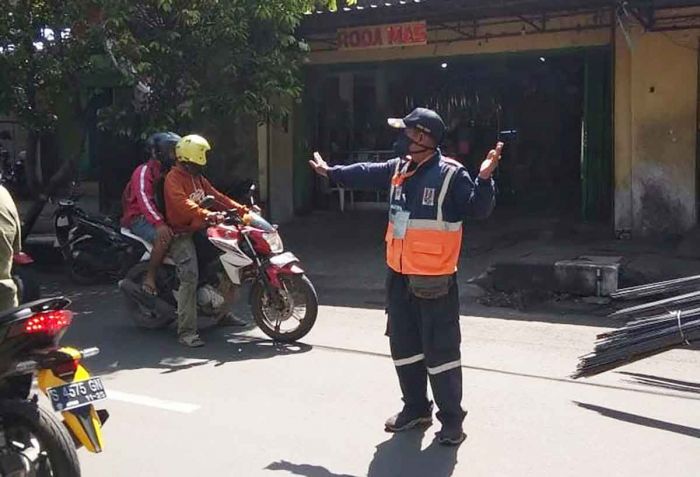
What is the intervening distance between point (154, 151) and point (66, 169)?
3.28 metres

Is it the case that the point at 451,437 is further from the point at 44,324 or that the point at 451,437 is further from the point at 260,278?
the point at 260,278

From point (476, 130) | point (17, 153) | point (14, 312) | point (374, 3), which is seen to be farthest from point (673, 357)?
point (17, 153)

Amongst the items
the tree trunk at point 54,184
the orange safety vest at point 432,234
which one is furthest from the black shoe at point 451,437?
the tree trunk at point 54,184

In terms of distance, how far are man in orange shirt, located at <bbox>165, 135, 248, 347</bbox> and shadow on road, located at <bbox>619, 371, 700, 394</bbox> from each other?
3.47 meters

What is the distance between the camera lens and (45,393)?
3.75 meters

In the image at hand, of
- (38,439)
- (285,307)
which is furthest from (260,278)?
(38,439)

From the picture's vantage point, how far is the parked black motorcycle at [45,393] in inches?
143

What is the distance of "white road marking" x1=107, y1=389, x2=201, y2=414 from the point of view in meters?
5.47

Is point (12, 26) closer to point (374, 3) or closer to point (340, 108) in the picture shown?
point (374, 3)

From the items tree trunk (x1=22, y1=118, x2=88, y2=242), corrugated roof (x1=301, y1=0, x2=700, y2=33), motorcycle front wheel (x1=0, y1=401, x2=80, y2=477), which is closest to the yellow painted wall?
corrugated roof (x1=301, y1=0, x2=700, y2=33)

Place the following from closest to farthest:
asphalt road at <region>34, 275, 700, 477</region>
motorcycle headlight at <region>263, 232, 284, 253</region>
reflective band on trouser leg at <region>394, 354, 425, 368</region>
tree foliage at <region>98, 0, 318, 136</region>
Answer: asphalt road at <region>34, 275, 700, 477</region> < reflective band on trouser leg at <region>394, 354, 425, 368</region> < motorcycle headlight at <region>263, 232, 284, 253</region> < tree foliage at <region>98, 0, 318, 136</region>

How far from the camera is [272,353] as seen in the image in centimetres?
685

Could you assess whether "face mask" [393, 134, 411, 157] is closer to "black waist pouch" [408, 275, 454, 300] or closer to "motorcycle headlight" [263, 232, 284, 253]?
"black waist pouch" [408, 275, 454, 300]

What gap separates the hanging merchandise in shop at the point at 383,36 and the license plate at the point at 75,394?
29.4 ft
